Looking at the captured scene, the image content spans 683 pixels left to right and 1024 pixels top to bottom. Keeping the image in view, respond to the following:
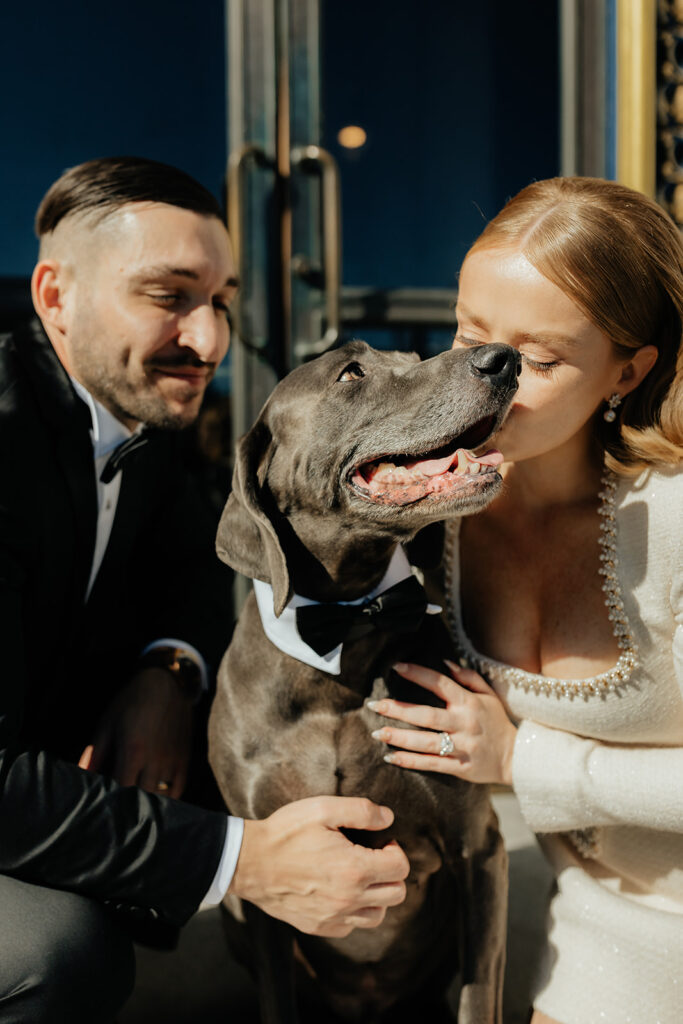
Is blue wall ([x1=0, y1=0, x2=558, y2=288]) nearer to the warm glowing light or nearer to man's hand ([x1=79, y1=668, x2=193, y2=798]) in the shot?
the warm glowing light

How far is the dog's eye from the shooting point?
1.73 metres

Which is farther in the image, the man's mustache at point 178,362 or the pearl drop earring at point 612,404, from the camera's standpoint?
the man's mustache at point 178,362

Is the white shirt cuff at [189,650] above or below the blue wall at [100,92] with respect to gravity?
below

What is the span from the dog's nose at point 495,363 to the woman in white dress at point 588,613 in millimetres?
163

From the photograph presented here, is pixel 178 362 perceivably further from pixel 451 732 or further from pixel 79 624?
pixel 451 732

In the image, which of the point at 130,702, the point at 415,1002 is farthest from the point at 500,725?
the point at 130,702

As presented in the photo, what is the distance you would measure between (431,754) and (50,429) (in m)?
1.05

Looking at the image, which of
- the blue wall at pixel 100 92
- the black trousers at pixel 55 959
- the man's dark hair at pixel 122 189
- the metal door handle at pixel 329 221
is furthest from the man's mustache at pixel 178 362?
the blue wall at pixel 100 92

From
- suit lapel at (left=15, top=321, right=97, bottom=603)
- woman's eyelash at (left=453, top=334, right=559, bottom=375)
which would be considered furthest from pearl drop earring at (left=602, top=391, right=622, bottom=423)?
suit lapel at (left=15, top=321, right=97, bottom=603)

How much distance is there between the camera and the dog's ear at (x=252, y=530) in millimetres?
1606

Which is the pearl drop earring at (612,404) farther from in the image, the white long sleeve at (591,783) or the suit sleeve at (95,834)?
the suit sleeve at (95,834)

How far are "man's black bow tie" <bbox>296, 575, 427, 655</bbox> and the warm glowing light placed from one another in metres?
2.15

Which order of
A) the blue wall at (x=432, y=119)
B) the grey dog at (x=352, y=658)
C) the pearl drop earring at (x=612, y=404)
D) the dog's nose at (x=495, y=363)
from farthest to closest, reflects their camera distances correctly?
the blue wall at (x=432, y=119)
the pearl drop earring at (x=612, y=404)
the grey dog at (x=352, y=658)
the dog's nose at (x=495, y=363)

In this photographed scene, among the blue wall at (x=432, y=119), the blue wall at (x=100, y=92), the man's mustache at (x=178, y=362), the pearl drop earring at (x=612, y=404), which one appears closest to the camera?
the pearl drop earring at (x=612, y=404)
